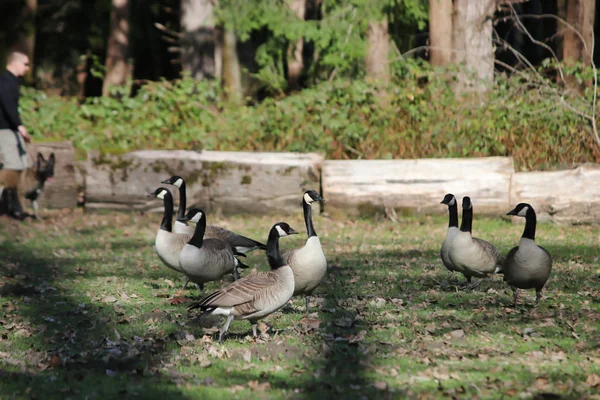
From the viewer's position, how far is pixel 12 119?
1602 centimetres

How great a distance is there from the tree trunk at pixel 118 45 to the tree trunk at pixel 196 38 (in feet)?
11.8

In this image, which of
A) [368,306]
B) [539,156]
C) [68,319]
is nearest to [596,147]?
[539,156]

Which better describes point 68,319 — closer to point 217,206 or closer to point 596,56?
point 217,206

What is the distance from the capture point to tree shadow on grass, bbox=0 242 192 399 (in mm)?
6555

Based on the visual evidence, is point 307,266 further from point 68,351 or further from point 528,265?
point 68,351

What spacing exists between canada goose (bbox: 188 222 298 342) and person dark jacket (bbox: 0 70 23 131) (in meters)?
9.61

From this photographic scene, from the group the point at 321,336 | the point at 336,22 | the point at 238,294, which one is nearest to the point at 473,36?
the point at 336,22

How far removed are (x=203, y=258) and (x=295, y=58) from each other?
61.2 feet

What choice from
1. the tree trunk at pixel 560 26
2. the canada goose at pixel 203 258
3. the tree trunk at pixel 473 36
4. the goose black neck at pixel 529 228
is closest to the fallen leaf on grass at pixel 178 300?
the canada goose at pixel 203 258

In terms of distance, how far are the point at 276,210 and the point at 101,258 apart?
477 centimetres

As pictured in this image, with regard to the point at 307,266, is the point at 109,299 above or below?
below

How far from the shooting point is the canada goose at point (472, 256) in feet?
32.4

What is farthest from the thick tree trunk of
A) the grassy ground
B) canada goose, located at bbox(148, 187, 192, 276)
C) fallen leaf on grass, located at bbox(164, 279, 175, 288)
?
canada goose, located at bbox(148, 187, 192, 276)

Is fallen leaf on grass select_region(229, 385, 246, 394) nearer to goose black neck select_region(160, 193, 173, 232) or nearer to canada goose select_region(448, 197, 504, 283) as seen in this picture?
canada goose select_region(448, 197, 504, 283)
